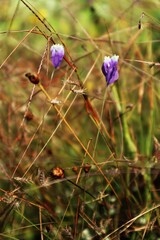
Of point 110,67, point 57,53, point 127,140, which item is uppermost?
point 57,53

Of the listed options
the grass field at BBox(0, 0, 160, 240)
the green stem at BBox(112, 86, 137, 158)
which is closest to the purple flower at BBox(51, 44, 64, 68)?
the grass field at BBox(0, 0, 160, 240)

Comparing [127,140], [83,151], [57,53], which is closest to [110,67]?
[57,53]

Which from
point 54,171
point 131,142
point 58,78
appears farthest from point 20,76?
point 54,171

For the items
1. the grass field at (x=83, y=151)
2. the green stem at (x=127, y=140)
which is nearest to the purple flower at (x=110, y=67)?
the grass field at (x=83, y=151)

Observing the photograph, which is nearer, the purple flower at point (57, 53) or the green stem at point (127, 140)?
the purple flower at point (57, 53)


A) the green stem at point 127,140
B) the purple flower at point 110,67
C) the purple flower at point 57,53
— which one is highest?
the purple flower at point 57,53

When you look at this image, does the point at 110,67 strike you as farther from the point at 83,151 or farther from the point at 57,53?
the point at 83,151

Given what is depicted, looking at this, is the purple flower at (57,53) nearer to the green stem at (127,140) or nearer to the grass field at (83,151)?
the grass field at (83,151)

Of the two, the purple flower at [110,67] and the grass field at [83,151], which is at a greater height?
the purple flower at [110,67]
